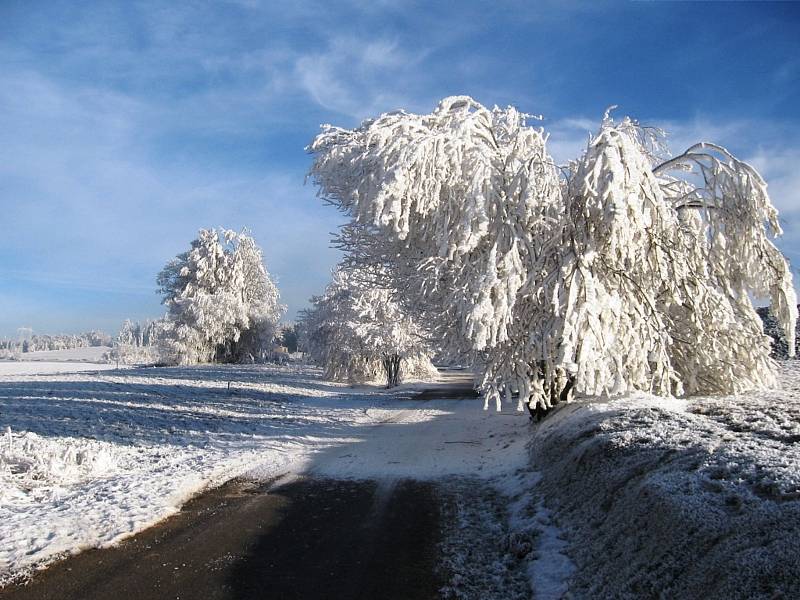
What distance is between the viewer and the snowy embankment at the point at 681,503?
381cm

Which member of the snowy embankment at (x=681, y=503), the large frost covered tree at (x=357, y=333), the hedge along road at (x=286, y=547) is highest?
the large frost covered tree at (x=357, y=333)

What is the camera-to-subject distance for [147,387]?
2561 cm

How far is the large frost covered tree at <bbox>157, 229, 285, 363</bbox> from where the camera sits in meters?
43.8

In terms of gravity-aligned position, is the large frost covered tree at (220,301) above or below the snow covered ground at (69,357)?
above

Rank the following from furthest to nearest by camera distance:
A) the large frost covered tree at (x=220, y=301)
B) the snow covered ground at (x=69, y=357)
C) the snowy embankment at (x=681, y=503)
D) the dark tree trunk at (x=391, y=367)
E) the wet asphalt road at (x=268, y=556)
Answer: the snow covered ground at (x=69, y=357) → the large frost covered tree at (x=220, y=301) → the dark tree trunk at (x=391, y=367) → the wet asphalt road at (x=268, y=556) → the snowy embankment at (x=681, y=503)

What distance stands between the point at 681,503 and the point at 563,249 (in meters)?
6.62

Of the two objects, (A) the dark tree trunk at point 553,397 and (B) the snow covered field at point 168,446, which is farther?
(A) the dark tree trunk at point 553,397

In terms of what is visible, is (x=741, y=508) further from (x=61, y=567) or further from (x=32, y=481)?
(x=32, y=481)

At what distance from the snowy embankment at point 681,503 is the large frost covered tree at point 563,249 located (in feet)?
6.86

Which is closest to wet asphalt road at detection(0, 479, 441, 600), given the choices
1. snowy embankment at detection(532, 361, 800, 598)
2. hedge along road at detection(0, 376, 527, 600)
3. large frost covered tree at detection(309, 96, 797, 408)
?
hedge along road at detection(0, 376, 527, 600)

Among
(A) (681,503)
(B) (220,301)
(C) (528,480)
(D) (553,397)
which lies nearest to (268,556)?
(A) (681,503)

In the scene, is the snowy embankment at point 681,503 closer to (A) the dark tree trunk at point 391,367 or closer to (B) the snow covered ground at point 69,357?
(A) the dark tree trunk at point 391,367

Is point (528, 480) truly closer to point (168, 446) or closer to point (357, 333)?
point (168, 446)

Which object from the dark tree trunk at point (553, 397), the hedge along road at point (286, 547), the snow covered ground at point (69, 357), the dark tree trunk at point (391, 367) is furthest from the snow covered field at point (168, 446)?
the snow covered ground at point (69, 357)
